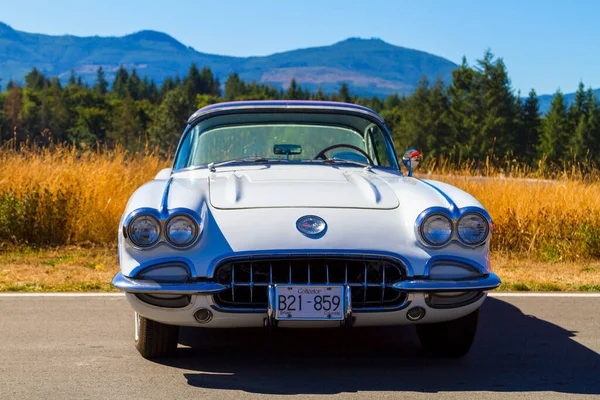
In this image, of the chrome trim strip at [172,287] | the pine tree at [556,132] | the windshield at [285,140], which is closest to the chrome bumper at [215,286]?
the chrome trim strip at [172,287]

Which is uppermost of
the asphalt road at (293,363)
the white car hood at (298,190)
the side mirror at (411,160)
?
the side mirror at (411,160)

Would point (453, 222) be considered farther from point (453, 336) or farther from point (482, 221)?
point (453, 336)

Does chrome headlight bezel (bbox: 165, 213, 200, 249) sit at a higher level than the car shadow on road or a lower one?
higher

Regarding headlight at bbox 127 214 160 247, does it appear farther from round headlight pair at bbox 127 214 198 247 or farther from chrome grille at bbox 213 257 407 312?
chrome grille at bbox 213 257 407 312

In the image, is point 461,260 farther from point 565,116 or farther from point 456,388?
point 565,116

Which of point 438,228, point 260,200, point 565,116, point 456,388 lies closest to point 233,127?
point 260,200

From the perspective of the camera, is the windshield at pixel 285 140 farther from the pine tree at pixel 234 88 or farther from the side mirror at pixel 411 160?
the pine tree at pixel 234 88

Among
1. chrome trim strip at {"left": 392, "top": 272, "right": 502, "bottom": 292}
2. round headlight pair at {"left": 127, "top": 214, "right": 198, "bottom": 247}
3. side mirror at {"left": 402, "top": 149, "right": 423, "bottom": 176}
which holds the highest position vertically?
side mirror at {"left": 402, "top": 149, "right": 423, "bottom": 176}

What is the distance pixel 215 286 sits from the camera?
3.71 m

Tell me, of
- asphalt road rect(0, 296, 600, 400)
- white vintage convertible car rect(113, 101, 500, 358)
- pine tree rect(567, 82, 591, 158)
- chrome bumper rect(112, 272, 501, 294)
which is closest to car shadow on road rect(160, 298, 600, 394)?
asphalt road rect(0, 296, 600, 400)

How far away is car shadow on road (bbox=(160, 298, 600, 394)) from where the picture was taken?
3.75m

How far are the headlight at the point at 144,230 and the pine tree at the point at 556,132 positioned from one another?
343 feet

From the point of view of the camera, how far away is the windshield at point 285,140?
532 centimetres

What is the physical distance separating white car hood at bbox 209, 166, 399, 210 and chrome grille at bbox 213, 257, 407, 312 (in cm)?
33
